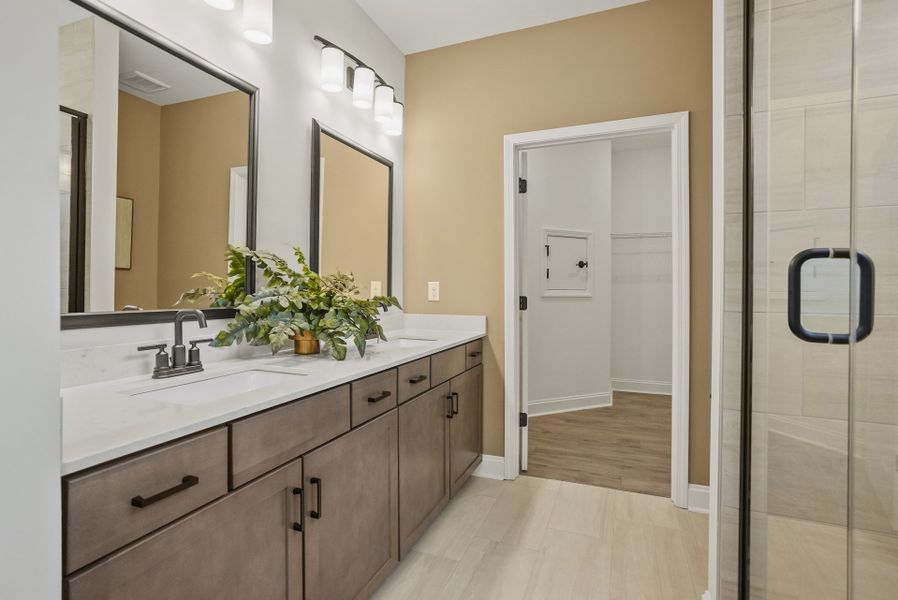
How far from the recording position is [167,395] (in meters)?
1.27

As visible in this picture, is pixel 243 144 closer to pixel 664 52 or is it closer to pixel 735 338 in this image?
pixel 735 338

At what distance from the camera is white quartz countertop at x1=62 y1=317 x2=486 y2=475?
751mm

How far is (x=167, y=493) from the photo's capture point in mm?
817

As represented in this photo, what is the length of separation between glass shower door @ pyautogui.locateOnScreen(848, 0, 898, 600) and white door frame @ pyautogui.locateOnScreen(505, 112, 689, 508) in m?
1.60

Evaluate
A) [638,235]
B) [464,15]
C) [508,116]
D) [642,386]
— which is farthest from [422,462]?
[638,235]

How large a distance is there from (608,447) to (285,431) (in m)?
2.59

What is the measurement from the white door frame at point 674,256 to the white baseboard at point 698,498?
28 millimetres

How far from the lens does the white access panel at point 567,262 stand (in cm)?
392

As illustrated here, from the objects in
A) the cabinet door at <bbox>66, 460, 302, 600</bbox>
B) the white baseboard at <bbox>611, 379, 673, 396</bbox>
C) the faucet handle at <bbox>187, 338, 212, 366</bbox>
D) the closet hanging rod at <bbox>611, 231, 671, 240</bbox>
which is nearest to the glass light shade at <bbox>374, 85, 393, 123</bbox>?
the faucet handle at <bbox>187, 338, 212, 366</bbox>

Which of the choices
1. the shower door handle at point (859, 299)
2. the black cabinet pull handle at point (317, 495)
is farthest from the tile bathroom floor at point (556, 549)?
the shower door handle at point (859, 299)

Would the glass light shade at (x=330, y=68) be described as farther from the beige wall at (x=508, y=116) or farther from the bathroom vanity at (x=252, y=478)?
the bathroom vanity at (x=252, y=478)

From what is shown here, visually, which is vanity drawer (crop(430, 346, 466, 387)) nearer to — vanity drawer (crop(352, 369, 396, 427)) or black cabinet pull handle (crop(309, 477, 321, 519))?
vanity drawer (crop(352, 369, 396, 427))

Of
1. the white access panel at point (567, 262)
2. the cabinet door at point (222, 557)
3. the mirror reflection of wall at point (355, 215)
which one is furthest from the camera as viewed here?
the white access panel at point (567, 262)

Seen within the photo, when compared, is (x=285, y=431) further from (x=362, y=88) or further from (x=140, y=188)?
(x=362, y=88)
